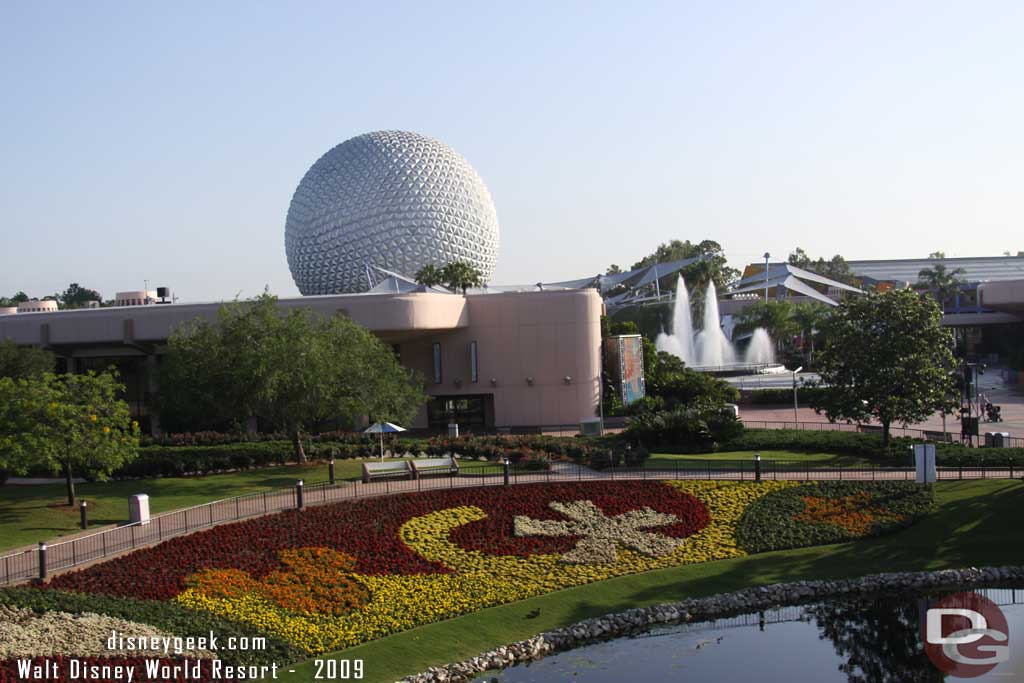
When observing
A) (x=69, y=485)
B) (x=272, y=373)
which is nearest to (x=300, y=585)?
(x=69, y=485)

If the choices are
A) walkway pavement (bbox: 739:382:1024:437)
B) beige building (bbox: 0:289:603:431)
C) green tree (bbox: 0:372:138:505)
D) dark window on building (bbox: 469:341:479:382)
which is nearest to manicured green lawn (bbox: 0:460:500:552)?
green tree (bbox: 0:372:138:505)

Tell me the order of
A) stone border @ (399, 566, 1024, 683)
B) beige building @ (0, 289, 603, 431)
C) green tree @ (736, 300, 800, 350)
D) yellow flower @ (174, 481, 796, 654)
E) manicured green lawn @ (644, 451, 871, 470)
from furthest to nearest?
green tree @ (736, 300, 800, 350) < beige building @ (0, 289, 603, 431) < manicured green lawn @ (644, 451, 871, 470) < yellow flower @ (174, 481, 796, 654) < stone border @ (399, 566, 1024, 683)

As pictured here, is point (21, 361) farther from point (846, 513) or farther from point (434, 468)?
point (846, 513)

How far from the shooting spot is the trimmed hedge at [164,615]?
17891 mm

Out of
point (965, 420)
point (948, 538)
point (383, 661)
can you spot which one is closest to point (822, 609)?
point (948, 538)

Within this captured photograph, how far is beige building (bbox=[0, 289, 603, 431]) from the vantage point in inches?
1825

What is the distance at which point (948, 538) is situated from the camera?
25.1m

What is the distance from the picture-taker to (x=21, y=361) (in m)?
42.1

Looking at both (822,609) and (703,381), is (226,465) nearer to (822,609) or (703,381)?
(822,609)

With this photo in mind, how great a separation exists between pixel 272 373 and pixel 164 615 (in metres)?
13.6

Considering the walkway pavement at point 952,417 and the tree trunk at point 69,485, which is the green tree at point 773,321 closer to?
the walkway pavement at point 952,417

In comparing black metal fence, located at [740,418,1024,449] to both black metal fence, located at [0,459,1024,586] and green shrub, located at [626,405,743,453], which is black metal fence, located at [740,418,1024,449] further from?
black metal fence, located at [0,459,1024,586]

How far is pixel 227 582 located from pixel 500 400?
94.9 feet

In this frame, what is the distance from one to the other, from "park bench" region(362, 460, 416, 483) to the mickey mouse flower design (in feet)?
16.9
